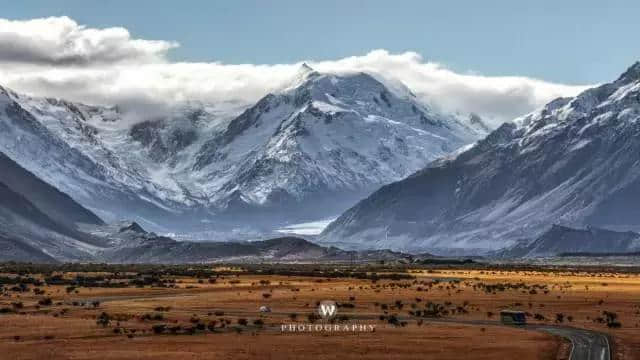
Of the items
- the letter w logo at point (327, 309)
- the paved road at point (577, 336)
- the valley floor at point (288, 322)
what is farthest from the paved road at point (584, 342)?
the letter w logo at point (327, 309)

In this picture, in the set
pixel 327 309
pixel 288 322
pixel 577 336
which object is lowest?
pixel 577 336

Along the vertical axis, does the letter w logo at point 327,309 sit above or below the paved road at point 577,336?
above

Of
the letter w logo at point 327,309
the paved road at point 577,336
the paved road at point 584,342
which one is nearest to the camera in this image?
the paved road at point 584,342

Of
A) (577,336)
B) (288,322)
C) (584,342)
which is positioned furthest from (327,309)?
(584,342)

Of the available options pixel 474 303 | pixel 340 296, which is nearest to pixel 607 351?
pixel 474 303

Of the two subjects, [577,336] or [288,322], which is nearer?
[577,336]

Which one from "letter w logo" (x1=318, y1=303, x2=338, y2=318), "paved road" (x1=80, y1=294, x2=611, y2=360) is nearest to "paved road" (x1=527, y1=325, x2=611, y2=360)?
"paved road" (x1=80, y1=294, x2=611, y2=360)

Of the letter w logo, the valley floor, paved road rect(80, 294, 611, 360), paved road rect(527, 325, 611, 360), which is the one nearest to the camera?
paved road rect(527, 325, 611, 360)

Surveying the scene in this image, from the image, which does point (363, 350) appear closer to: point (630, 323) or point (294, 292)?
point (630, 323)

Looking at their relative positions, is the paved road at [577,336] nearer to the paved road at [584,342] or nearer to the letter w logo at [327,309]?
the paved road at [584,342]

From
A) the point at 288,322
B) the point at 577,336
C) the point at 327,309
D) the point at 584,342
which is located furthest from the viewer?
the point at 327,309

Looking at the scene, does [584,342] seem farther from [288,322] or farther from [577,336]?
[288,322]

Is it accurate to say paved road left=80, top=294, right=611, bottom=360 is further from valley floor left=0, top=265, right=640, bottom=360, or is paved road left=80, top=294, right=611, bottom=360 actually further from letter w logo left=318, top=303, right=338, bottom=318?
letter w logo left=318, top=303, right=338, bottom=318

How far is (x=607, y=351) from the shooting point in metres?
109
